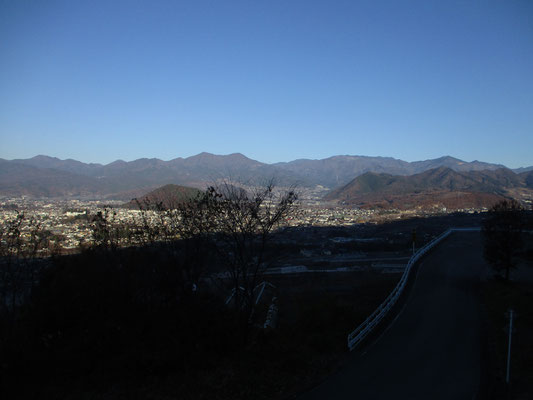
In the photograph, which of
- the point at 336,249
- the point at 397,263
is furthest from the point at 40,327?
the point at 336,249

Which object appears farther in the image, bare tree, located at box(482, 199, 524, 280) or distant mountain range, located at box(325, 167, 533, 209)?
distant mountain range, located at box(325, 167, 533, 209)

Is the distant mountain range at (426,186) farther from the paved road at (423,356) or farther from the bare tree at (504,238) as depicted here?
the paved road at (423,356)

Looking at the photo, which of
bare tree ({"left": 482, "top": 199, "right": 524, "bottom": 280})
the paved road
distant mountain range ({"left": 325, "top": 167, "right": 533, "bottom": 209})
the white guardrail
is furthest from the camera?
distant mountain range ({"left": 325, "top": 167, "right": 533, "bottom": 209})

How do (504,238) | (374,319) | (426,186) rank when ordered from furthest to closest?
(426,186)
(504,238)
(374,319)

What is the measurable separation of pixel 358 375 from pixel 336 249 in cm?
2438

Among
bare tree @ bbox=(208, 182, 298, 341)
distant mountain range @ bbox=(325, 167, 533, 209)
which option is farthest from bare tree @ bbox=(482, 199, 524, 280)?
distant mountain range @ bbox=(325, 167, 533, 209)

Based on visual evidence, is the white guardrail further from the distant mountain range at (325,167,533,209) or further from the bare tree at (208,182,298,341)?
the distant mountain range at (325,167,533,209)

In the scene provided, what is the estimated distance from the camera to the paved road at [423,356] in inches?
291

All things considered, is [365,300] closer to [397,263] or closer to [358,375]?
[358,375]

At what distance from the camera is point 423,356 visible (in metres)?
9.05

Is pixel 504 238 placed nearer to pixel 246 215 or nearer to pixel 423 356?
pixel 423 356

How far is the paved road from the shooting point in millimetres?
7383

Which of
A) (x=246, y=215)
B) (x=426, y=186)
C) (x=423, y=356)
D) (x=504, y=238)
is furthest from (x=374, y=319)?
(x=426, y=186)

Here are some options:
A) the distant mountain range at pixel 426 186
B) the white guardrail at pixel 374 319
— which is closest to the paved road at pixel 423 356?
the white guardrail at pixel 374 319
